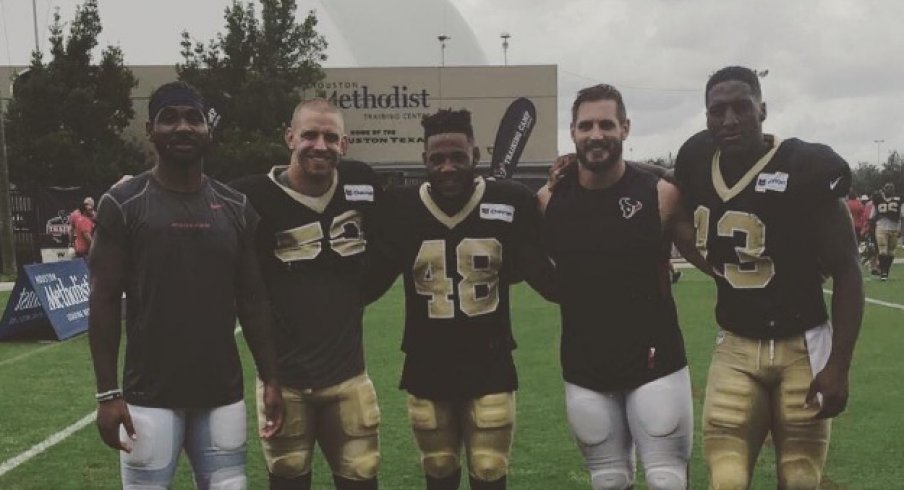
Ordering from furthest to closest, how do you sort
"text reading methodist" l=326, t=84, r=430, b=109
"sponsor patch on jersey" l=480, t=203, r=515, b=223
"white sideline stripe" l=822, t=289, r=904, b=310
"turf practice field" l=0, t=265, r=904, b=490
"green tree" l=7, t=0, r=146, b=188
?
"text reading methodist" l=326, t=84, r=430, b=109 < "green tree" l=7, t=0, r=146, b=188 < "white sideline stripe" l=822, t=289, r=904, b=310 < "turf practice field" l=0, t=265, r=904, b=490 < "sponsor patch on jersey" l=480, t=203, r=515, b=223

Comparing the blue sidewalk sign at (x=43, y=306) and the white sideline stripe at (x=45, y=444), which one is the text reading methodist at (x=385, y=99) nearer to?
the blue sidewalk sign at (x=43, y=306)

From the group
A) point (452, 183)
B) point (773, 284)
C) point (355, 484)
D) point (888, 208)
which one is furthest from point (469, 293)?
point (888, 208)

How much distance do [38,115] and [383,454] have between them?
25027 millimetres

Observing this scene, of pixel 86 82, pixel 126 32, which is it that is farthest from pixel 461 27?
pixel 86 82

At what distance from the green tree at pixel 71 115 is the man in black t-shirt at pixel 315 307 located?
24383 millimetres

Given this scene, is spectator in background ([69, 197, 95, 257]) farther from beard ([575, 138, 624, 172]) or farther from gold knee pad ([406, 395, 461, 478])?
beard ([575, 138, 624, 172])

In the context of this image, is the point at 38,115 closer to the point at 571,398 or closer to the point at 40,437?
the point at 40,437

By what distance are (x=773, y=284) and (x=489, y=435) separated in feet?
4.20

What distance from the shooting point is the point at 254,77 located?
29.0 m

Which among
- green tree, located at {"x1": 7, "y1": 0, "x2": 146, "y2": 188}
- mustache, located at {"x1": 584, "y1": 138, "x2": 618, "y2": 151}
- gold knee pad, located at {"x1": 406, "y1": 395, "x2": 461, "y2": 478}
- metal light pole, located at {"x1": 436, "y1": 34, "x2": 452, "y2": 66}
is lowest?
gold knee pad, located at {"x1": 406, "y1": 395, "x2": 461, "y2": 478}

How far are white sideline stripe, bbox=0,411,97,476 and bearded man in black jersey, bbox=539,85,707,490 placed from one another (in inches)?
149

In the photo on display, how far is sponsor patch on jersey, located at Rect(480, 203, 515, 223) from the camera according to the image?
13.0 feet

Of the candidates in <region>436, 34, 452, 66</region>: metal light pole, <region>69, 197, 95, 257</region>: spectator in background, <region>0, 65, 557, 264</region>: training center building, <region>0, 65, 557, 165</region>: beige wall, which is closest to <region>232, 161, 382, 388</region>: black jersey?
<region>69, 197, 95, 257</region>: spectator in background

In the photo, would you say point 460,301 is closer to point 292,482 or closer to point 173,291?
point 292,482
